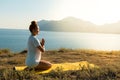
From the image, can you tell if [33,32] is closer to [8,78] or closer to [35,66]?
[35,66]

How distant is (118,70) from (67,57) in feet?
15.8

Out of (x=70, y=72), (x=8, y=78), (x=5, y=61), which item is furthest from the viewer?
(x=5, y=61)

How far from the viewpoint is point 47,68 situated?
961 centimetres

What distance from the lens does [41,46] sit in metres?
9.27

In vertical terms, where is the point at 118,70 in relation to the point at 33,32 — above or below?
below

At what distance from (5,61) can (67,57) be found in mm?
2842

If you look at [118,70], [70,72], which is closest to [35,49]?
[70,72]

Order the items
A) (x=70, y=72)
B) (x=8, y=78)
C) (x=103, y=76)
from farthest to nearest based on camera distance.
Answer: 1. (x=70, y=72)
2. (x=103, y=76)
3. (x=8, y=78)

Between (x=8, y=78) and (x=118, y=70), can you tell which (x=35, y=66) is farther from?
(x=118, y=70)

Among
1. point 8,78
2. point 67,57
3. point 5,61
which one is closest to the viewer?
point 8,78

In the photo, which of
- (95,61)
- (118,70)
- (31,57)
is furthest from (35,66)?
(95,61)

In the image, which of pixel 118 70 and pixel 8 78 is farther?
pixel 118 70

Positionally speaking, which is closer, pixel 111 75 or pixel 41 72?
pixel 111 75

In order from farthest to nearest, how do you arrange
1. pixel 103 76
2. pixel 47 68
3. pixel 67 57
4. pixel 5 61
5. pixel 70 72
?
pixel 67 57 < pixel 5 61 < pixel 47 68 < pixel 70 72 < pixel 103 76
